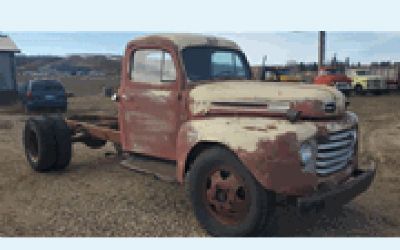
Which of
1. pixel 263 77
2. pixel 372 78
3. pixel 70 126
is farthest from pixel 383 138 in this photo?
pixel 372 78

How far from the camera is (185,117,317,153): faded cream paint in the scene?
4.48m

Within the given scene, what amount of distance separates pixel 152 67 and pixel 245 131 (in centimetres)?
192

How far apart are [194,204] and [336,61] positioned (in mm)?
45866

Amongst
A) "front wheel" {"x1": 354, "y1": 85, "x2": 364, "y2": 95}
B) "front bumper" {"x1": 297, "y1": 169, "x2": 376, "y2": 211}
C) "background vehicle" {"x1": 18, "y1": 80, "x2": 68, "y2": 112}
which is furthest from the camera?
"front wheel" {"x1": 354, "y1": 85, "x2": 364, "y2": 95}

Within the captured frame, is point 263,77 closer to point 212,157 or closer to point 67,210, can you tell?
point 212,157

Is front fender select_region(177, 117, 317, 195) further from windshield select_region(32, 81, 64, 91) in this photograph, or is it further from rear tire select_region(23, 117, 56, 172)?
windshield select_region(32, 81, 64, 91)

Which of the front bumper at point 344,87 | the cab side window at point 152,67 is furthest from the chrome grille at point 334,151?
the front bumper at point 344,87

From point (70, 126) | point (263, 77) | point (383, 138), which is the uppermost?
point (263, 77)

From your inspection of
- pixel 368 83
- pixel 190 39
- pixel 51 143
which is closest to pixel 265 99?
pixel 190 39

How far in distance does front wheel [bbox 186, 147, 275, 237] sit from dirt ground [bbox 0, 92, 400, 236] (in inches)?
13.4

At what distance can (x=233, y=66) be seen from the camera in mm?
6285

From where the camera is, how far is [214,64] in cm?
600

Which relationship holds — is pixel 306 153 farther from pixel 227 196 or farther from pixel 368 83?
pixel 368 83

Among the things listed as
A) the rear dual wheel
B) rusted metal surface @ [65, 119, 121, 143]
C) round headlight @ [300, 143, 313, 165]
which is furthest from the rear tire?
round headlight @ [300, 143, 313, 165]
